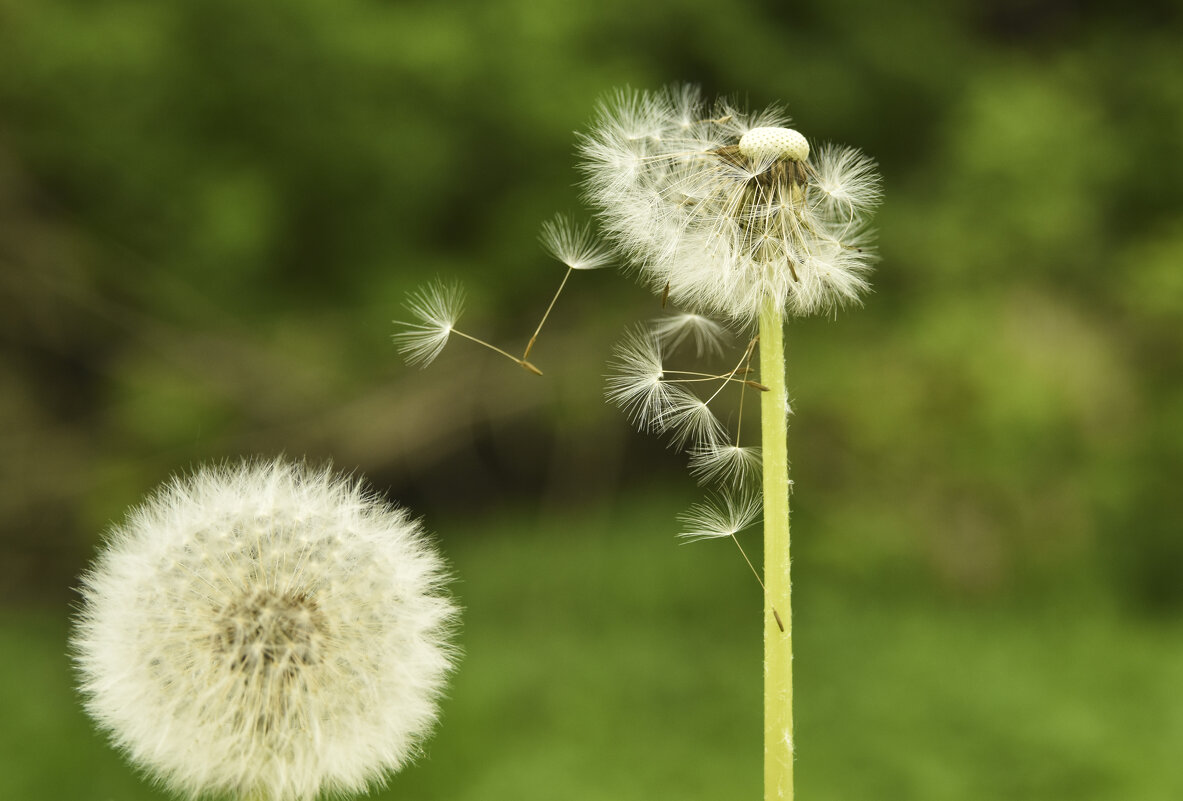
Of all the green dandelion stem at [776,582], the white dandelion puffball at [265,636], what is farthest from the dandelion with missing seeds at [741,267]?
the white dandelion puffball at [265,636]

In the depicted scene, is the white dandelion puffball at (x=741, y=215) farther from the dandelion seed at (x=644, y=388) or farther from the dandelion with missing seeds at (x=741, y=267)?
the dandelion seed at (x=644, y=388)

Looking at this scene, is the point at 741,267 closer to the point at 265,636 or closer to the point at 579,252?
the point at 579,252

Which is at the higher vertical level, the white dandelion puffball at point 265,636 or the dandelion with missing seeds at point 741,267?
the dandelion with missing seeds at point 741,267

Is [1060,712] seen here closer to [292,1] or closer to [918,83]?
[918,83]

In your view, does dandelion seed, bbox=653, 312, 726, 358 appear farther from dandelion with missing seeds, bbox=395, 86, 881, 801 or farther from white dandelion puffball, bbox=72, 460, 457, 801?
white dandelion puffball, bbox=72, 460, 457, 801

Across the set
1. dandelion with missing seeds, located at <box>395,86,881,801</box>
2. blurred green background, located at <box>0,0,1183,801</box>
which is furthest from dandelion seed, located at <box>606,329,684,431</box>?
blurred green background, located at <box>0,0,1183,801</box>

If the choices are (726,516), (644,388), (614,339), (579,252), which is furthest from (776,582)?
(614,339)
